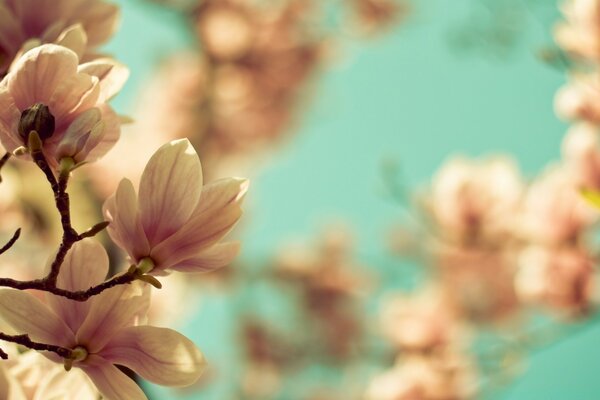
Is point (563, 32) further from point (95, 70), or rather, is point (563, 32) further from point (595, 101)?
point (95, 70)

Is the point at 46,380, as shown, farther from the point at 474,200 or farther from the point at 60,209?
the point at 474,200

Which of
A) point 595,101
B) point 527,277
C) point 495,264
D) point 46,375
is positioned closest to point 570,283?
point 527,277

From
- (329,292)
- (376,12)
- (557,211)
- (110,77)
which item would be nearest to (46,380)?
(110,77)

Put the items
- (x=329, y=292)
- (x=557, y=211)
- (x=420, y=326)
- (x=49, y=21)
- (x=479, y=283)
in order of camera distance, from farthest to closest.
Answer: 1. (x=329, y=292)
2. (x=479, y=283)
3. (x=420, y=326)
4. (x=557, y=211)
5. (x=49, y=21)

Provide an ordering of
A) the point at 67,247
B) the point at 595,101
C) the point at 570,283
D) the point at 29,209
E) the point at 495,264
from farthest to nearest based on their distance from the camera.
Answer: the point at 495,264 → the point at 29,209 → the point at 570,283 → the point at 595,101 → the point at 67,247

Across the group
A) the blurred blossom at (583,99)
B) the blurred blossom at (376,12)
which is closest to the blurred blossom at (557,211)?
the blurred blossom at (583,99)

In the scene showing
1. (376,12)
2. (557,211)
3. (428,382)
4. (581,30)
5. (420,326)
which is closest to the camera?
(581,30)
